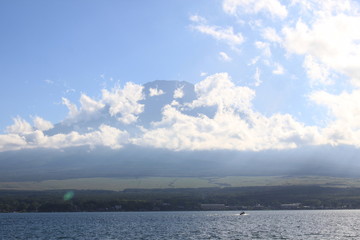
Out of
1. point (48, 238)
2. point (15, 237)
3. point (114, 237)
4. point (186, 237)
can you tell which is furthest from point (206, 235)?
point (15, 237)

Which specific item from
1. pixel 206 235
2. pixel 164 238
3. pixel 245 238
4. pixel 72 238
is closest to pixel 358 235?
pixel 245 238

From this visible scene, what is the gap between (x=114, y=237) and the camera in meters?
110

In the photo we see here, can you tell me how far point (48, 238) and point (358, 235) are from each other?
3000 inches

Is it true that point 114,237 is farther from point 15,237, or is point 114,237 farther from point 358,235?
point 358,235

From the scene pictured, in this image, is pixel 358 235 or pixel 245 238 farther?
pixel 358 235

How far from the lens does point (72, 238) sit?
357 ft

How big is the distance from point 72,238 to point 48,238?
19.8 ft

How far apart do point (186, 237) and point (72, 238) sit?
27.7m

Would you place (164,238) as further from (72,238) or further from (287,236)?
(287,236)

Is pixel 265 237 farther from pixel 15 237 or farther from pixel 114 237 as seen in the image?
pixel 15 237

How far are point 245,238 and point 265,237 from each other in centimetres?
524

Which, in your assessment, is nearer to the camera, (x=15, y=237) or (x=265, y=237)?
(x=265, y=237)

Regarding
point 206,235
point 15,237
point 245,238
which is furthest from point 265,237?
point 15,237

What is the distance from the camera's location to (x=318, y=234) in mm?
114625
